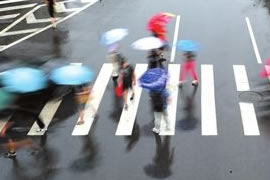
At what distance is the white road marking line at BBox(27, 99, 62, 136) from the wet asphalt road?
177 millimetres

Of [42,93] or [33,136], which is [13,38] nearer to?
[42,93]

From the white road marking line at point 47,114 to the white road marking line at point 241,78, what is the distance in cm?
588

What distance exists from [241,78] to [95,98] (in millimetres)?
5003

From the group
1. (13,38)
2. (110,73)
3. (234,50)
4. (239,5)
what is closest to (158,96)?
(110,73)

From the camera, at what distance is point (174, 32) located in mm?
20062

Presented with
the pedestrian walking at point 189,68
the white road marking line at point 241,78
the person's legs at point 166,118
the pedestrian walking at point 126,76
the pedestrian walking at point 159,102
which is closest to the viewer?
the pedestrian walking at point 159,102

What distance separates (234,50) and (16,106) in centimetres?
940

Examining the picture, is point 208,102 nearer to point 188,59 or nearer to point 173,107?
point 173,107

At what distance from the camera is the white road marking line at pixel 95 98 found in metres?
13.6

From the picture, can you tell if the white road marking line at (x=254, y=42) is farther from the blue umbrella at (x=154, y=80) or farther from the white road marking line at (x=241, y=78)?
the blue umbrella at (x=154, y=80)

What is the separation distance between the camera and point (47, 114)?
14414 mm

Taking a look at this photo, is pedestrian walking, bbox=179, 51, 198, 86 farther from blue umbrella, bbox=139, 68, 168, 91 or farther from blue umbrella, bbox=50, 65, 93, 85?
blue umbrella, bbox=50, 65, 93, 85

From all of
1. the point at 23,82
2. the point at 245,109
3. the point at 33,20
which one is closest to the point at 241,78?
the point at 245,109

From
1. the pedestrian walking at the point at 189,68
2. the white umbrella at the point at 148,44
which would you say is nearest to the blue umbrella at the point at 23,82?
the white umbrella at the point at 148,44
